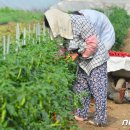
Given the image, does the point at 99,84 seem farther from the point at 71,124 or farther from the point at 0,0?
the point at 0,0

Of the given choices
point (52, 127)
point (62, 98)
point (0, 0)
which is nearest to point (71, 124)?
point (62, 98)

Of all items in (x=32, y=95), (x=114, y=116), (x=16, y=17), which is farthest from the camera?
(x=16, y=17)

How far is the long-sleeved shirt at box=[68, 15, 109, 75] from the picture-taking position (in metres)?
6.15

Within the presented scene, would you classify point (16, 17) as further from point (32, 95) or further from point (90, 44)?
point (32, 95)

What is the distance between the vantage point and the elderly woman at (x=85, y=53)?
19.2 feet

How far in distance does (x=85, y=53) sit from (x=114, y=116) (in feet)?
5.23

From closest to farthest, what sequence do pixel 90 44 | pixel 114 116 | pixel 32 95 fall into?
pixel 32 95 < pixel 90 44 < pixel 114 116

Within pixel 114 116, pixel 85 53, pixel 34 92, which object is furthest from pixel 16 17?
pixel 34 92

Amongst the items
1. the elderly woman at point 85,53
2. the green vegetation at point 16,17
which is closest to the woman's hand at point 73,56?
the elderly woman at point 85,53

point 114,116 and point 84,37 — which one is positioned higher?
point 84,37

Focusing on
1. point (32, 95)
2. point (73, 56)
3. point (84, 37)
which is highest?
point (84, 37)

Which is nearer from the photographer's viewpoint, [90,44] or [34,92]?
[34,92]

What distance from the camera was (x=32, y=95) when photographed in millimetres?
3326

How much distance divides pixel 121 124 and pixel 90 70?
3.23 ft
